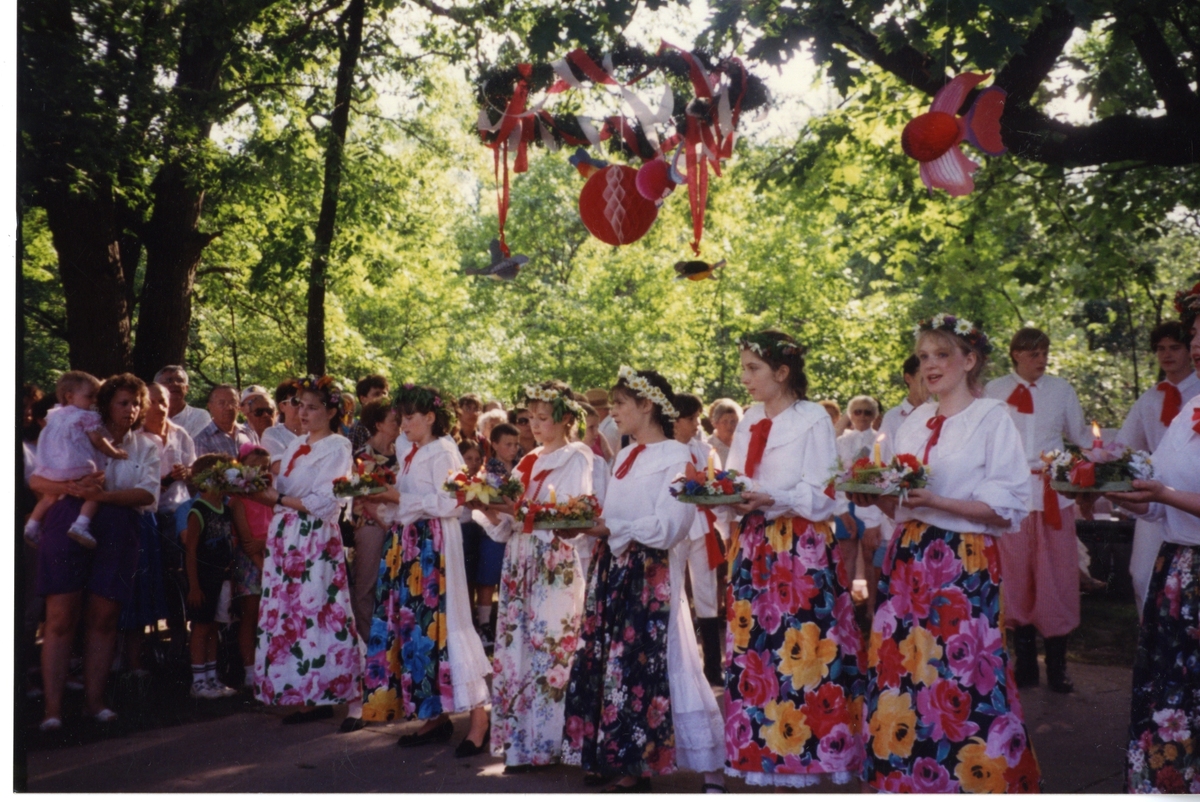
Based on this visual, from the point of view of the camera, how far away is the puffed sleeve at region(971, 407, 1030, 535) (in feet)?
13.6

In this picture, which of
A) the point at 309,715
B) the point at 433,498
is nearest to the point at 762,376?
the point at 433,498

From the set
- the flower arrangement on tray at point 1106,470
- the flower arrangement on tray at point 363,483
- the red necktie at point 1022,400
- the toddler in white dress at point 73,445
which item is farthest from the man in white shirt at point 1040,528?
the toddler in white dress at point 73,445

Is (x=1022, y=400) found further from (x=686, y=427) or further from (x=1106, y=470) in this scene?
(x=1106, y=470)

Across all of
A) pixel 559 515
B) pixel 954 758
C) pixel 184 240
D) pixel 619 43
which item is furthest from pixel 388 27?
pixel 954 758

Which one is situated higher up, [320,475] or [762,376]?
[762,376]

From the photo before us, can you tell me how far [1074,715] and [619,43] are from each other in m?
4.87

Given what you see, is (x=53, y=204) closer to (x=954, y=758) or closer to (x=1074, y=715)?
(x=954, y=758)

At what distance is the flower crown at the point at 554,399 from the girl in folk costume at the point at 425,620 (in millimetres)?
711

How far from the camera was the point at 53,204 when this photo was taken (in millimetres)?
7078

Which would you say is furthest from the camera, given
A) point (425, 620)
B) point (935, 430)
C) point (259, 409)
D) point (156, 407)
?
point (259, 409)

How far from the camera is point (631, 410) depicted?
5289mm

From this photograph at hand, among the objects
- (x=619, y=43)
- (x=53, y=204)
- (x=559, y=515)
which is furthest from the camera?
(x=53, y=204)

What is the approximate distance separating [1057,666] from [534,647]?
3.74 metres

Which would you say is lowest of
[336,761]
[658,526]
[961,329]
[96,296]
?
[336,761]
